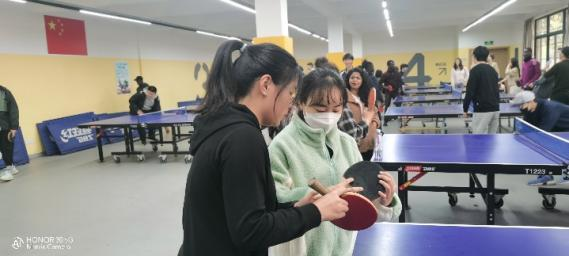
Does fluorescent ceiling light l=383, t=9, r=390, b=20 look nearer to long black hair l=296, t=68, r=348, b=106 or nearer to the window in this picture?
the window

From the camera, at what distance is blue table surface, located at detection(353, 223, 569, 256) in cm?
156

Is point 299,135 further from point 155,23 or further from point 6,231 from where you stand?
point 155,23

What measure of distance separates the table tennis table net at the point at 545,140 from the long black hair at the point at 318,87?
2.04 meters

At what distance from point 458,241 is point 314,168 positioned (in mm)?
667

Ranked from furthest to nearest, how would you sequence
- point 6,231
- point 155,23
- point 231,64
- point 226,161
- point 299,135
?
point 155,23
point 6,231
point 299,135
point 231,64
point 226,161

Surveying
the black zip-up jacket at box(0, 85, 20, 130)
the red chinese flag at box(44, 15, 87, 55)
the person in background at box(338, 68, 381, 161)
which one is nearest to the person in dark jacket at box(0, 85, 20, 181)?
the black zip-up jacket at box(0, 85, 20, 130)

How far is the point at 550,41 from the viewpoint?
1438 centimetres

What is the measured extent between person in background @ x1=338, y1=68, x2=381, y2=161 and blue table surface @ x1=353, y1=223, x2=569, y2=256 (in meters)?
1.45

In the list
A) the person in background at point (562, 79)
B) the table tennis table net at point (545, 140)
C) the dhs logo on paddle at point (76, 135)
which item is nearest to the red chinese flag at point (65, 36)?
the dhs logo on paddle at point (76, 135)

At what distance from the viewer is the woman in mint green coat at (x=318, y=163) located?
1474 mm

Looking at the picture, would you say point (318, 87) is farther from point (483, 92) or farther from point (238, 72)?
point (483, 92)

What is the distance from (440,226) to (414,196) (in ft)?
10.1

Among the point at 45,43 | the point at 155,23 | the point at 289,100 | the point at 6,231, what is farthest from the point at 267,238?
the point at 155,23

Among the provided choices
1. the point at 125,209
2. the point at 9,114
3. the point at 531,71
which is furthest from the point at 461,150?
the point at 531,71
